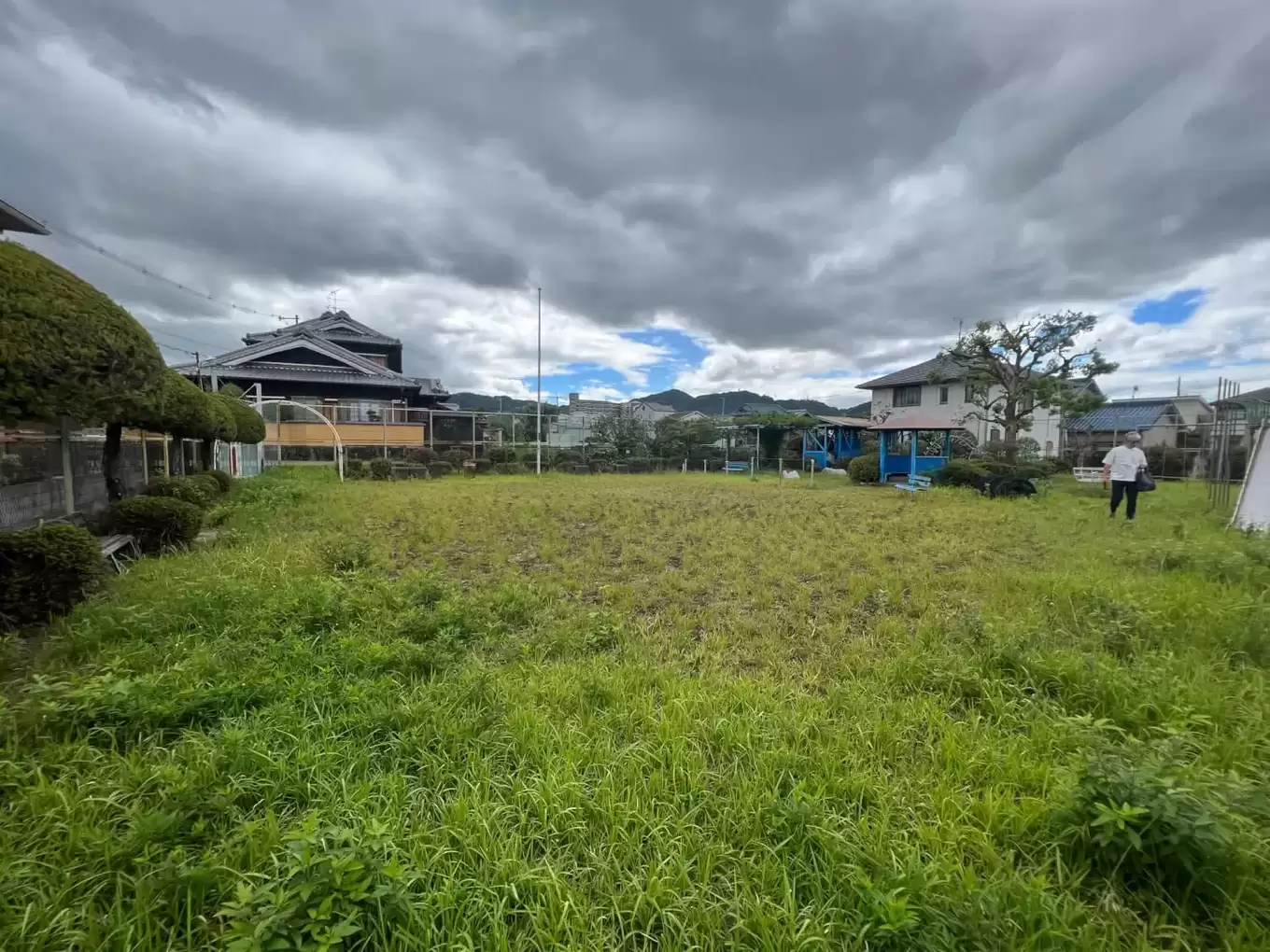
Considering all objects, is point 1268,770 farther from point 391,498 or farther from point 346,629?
point 391,498

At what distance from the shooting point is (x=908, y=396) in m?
28.9

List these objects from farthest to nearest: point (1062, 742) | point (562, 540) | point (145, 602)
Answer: point (562, 540)
point (145, 602)
point (1062, 742)

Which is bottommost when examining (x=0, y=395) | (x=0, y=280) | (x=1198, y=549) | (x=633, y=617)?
(x=633, y=617)

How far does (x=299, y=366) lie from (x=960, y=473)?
2155 cm

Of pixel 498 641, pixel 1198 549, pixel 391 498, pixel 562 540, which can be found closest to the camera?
pixel 498 641

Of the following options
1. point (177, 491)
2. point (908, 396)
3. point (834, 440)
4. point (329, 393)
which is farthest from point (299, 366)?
point (908, 396)

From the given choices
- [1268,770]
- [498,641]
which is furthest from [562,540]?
[1268,770]

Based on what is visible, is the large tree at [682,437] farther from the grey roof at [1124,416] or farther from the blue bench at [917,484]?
the grey roof at [1124,416]

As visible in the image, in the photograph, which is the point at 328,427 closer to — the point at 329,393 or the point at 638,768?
the point at 329,393

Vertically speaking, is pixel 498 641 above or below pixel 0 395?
below

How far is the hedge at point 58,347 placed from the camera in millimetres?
3023

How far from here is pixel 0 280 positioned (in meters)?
3.08

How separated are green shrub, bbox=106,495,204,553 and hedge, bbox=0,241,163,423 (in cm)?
176

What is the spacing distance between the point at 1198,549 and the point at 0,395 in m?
8.97
